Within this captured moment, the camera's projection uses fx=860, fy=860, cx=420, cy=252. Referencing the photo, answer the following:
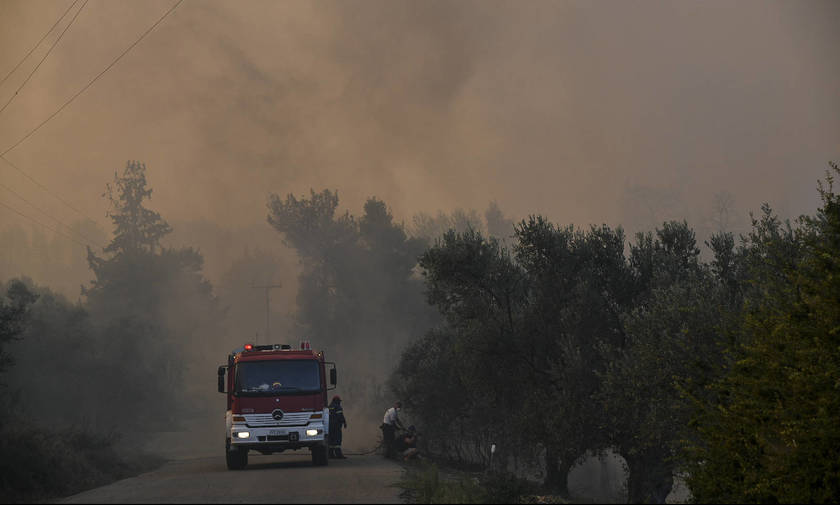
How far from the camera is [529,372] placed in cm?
2578

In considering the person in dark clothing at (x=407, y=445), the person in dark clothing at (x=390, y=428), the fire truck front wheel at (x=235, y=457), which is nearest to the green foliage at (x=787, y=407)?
the person in dark clothing at (x=407, y=445)

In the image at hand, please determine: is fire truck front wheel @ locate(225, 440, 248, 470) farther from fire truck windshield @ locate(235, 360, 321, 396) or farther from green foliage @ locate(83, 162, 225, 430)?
green foliage @ locate(83, 162, 225, 430)

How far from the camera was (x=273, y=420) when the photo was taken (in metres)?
22.9

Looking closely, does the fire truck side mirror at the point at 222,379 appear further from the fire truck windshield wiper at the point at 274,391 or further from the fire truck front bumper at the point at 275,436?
the fire truck front bumper at the point at 275,436

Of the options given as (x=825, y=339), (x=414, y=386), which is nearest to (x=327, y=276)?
(x=414, y=386)

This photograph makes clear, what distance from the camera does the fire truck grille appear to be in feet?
74.8

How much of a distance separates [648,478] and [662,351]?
5.10 meters

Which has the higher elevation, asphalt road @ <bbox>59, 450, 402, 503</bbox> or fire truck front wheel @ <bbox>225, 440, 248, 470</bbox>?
fire truck front wheel @ <bbox>225, 440, 248, 470</bbox>

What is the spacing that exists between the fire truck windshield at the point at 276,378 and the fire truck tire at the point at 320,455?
5.38 ft

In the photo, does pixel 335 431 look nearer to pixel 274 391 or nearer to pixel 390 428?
pixel 390 428

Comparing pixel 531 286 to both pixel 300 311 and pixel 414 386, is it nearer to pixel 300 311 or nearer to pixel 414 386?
pixel 414 386

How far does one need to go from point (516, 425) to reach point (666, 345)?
20.3ft

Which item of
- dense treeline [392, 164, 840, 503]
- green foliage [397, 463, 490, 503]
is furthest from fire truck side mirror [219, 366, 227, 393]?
green foliage [397, 463, 490, 503]

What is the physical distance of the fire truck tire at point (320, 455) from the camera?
77.3 ft
